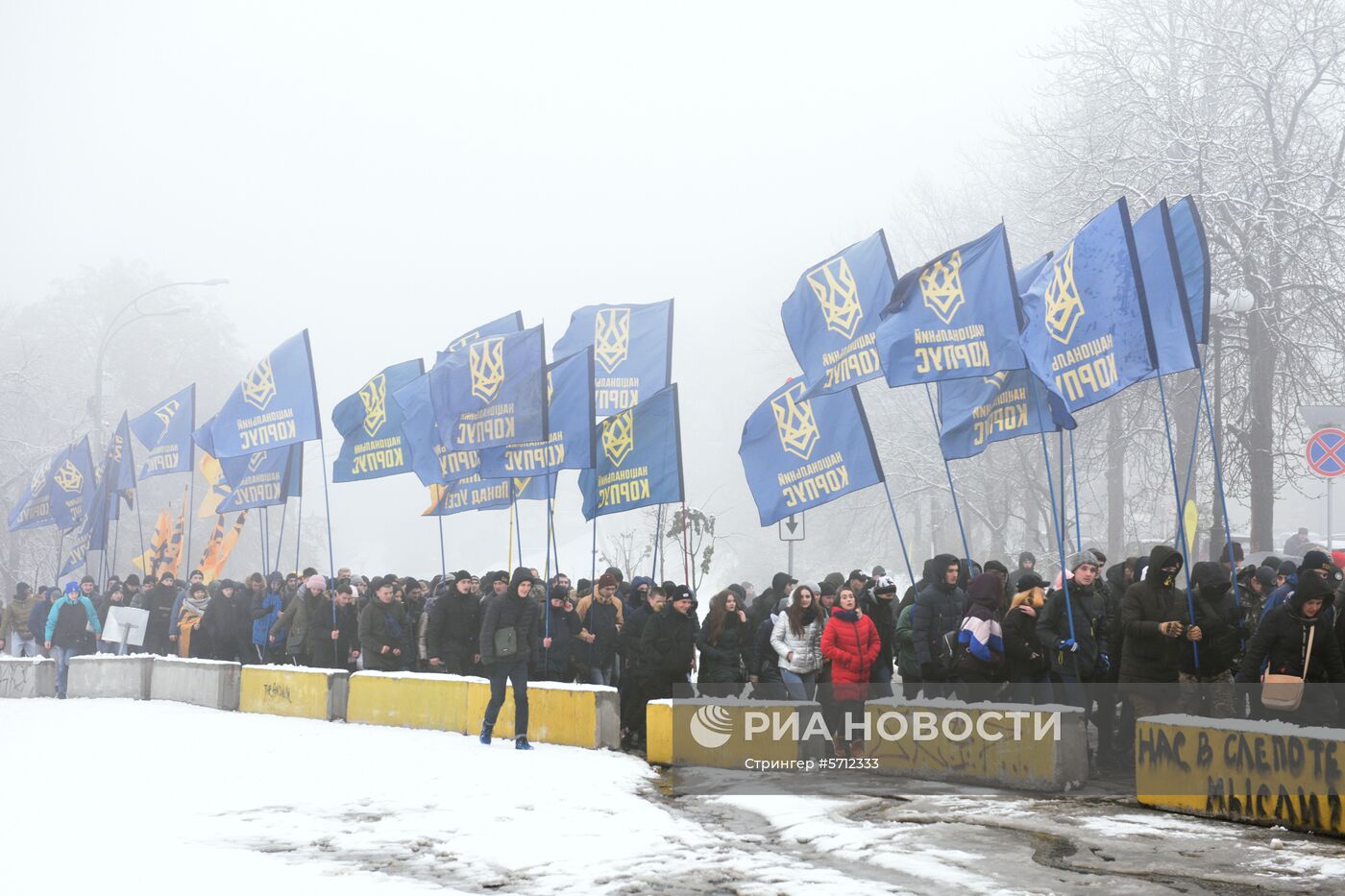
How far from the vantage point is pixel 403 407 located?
20109mm

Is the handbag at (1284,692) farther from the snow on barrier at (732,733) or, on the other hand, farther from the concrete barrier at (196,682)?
the concrete barrier at (196,682)

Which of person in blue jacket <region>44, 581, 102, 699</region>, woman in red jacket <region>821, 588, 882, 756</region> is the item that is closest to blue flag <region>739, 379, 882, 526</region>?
woman in red jacket <region>821, 588, 882, 756</region>

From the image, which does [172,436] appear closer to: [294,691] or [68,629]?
[68,629]

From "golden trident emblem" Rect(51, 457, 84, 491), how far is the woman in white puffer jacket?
68.4 feet

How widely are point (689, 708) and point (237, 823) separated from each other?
4355mm

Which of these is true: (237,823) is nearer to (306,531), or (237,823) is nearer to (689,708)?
(689,708)

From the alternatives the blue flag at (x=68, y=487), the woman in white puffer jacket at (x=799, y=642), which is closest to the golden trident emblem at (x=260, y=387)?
the blue flag at (x=68, y=487)

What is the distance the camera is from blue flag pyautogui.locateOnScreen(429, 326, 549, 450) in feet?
56.6

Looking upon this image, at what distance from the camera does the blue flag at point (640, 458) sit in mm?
17875

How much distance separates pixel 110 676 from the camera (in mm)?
21938

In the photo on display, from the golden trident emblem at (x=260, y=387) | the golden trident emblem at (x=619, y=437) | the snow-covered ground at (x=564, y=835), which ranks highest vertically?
Answer: the golden trident emblem at (x=260, y=387)

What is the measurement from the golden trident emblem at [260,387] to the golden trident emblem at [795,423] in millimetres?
Result: 9146

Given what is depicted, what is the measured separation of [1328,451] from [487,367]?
30.0 ft

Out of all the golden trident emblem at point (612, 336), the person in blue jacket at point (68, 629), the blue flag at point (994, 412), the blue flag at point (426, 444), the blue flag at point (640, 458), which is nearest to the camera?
the blue flag at point (994, 412)
